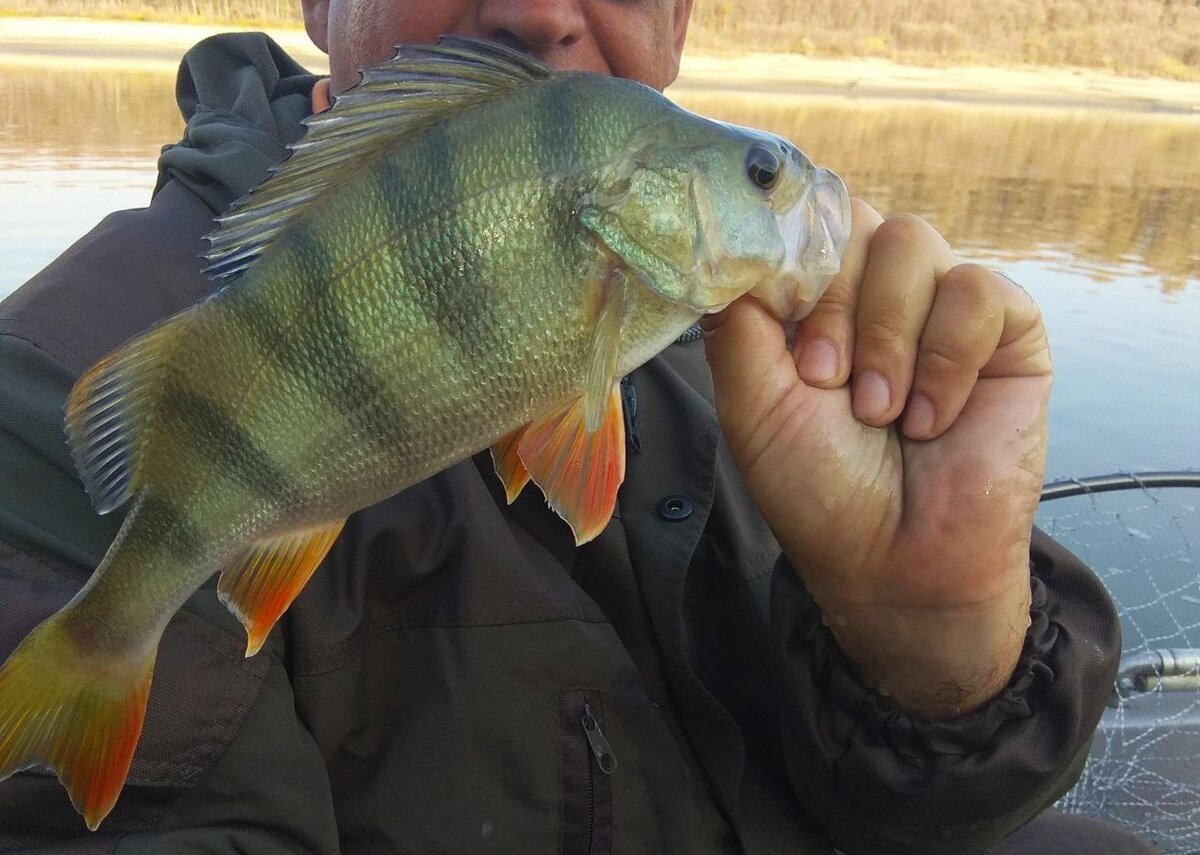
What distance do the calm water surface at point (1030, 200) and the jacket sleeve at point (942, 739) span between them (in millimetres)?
2597

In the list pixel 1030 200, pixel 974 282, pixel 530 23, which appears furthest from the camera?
pixel 1030 200

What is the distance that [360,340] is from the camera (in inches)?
39.9

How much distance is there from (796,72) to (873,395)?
22.7 metres

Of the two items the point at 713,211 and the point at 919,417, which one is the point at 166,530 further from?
the point at 919,417

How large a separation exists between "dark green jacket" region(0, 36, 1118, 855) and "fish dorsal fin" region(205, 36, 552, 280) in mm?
355

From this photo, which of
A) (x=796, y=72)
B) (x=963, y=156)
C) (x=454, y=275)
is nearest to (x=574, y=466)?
(x=454, y=275)

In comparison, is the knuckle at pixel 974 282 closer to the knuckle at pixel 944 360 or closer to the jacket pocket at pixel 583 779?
the knuckle at pixel 944 360

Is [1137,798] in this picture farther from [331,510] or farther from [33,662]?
[33,662]

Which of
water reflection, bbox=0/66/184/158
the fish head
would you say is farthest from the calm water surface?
the fish head

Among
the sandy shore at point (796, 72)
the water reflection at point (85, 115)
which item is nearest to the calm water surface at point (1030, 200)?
the water reflection at point (85, 115)

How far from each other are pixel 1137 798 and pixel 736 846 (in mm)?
1481

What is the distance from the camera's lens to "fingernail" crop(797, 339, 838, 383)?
1253mm

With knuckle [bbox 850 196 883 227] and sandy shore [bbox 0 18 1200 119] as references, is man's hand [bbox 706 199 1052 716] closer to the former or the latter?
knuckle [bbox 850 196 883 227]

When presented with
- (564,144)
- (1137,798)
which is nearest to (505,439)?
(564,144)
